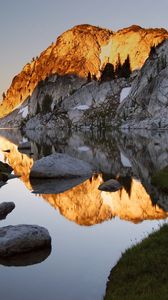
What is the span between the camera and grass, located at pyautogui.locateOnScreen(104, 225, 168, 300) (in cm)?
1088

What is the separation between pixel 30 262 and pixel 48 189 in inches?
633

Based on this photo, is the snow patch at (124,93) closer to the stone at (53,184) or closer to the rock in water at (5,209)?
the stone at (53,184)

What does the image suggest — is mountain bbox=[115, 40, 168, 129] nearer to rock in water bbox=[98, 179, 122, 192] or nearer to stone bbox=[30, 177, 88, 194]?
stone bbox=[30, 177, 88, 194]

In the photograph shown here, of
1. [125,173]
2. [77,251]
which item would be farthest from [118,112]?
[77,251]

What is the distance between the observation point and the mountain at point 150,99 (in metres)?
130

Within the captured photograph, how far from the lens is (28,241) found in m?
16.5

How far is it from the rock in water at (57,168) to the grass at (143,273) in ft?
74.2

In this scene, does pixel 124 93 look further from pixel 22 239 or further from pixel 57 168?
pixel 22 239

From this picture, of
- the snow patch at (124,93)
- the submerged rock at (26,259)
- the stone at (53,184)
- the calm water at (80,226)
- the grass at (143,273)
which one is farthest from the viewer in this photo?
the snow patch at (124,93)

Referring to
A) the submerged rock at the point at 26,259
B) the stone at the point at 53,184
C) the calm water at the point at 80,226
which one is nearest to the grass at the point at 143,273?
the calm water at the point at 80,226

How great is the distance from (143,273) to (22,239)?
19.8ft

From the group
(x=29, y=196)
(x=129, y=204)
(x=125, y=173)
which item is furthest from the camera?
(x=125, y=173)

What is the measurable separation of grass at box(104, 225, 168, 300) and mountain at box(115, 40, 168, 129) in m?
115

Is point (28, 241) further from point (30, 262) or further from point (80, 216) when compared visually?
point (80, 216)
